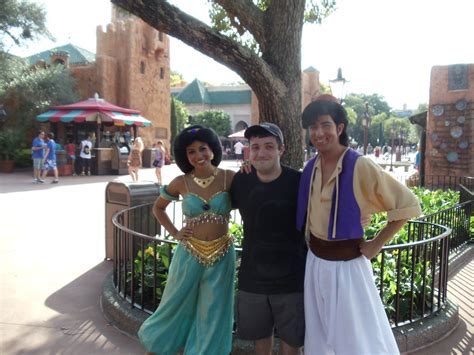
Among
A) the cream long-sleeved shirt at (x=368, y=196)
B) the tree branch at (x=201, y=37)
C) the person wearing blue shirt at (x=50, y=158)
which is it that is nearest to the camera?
the cream long-sleeved shirt at (x=368, y=196)

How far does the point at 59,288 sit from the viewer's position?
4.60 meters

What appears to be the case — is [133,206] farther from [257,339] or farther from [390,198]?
[390,198]

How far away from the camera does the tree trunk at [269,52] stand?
3711mm

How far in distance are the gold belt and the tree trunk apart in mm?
1801

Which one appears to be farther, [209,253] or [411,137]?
[411,137]

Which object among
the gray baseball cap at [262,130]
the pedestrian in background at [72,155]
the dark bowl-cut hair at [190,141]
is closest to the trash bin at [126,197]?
the dark bowl-cut hair at [190,141]

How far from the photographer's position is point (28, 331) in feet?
11.7

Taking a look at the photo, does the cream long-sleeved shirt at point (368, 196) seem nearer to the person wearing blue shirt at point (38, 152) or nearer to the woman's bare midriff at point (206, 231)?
the woman's bare midriff at point (206, 231)

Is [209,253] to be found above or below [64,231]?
above

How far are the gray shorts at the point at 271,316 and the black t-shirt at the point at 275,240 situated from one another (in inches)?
1.7

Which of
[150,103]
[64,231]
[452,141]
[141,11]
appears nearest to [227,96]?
[150,103]

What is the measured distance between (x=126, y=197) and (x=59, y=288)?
130cm

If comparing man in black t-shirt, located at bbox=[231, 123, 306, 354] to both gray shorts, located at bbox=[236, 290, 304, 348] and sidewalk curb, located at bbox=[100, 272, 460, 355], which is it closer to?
gray shorts, located at bbox=[236, 290, 304, 348]

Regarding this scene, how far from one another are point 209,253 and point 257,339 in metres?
0.57
